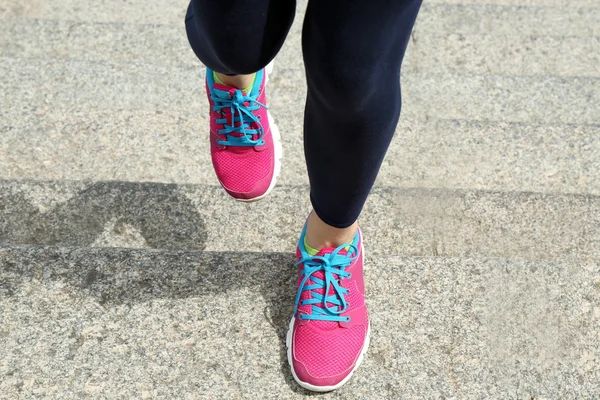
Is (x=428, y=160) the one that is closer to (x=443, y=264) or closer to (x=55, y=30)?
(x=443, y=264)

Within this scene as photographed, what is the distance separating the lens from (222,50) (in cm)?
151

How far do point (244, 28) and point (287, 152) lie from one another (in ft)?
4.78

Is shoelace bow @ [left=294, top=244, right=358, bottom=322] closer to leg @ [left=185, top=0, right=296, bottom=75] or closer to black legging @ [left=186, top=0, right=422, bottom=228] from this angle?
black legging @ [left=186, top=0, right=422, bottom=228]

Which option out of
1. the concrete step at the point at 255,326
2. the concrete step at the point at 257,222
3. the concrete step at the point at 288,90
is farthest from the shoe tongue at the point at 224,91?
the concrete step at the point at 288,90

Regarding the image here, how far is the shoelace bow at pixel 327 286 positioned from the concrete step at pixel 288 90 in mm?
1595

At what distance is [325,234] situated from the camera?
181 centimetres

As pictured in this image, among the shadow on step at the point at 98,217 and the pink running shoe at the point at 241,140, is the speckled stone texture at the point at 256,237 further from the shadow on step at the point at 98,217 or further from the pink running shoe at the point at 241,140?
the pink running shoe at the point at 241,140

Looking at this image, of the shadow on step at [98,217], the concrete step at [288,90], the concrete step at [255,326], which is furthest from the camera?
the concrete step at [288,90]

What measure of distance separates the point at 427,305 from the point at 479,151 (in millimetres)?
1147

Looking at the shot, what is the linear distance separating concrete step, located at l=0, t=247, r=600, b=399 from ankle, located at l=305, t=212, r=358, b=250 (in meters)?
0.17

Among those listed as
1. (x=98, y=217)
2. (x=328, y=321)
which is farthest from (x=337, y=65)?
(x=98, y=217)

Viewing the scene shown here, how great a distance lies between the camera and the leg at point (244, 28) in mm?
1416

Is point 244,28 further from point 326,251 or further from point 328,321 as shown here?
point 328,321

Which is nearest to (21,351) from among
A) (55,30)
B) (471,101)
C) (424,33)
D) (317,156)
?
(317,156)
